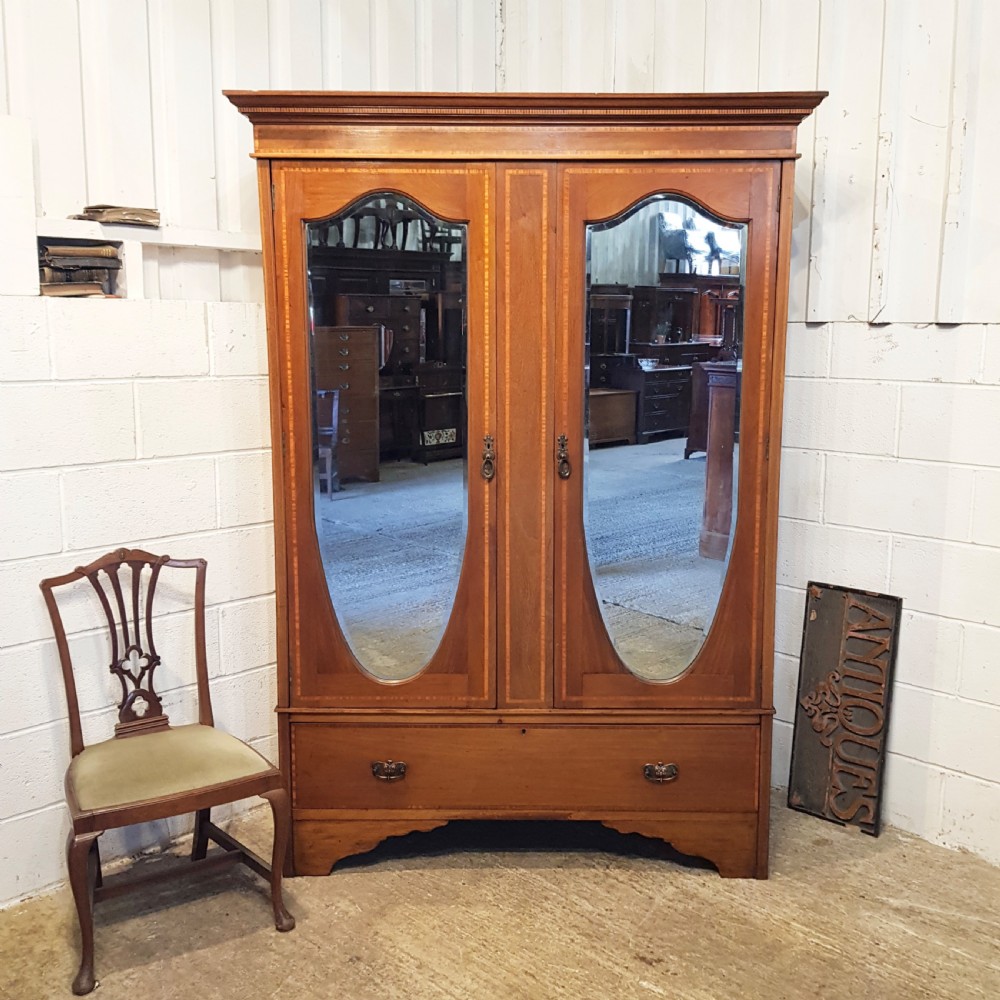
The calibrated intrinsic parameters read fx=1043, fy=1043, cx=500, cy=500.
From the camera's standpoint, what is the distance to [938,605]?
269cm

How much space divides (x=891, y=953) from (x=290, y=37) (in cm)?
263

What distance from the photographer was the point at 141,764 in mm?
2256

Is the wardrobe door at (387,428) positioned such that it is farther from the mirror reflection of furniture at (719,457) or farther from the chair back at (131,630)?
the mirror reflection of furniture at (719,457)

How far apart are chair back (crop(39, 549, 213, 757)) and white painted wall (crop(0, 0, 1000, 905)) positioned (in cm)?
9

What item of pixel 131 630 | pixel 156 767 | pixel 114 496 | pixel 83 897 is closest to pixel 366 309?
pixel 114 496

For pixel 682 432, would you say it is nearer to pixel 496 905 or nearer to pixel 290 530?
pixel 290 530

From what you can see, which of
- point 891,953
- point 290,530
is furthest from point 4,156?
point 891,953

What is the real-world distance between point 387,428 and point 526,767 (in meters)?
0.88

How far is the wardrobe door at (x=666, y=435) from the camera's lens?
91.8 inches

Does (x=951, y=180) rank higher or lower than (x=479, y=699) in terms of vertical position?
higher

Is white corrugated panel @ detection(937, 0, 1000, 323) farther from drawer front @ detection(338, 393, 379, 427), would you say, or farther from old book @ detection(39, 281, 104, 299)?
old book @ detection(39, 281, 104, 299)

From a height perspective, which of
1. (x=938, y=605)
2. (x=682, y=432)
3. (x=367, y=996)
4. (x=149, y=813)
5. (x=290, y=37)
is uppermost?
(x=290, y=37)

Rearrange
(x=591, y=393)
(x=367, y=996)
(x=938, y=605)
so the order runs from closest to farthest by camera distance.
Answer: (x=367, y=996)
(x=591, y=393)
(x=938, y=605)

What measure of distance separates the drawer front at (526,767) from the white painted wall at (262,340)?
47 centimetres
